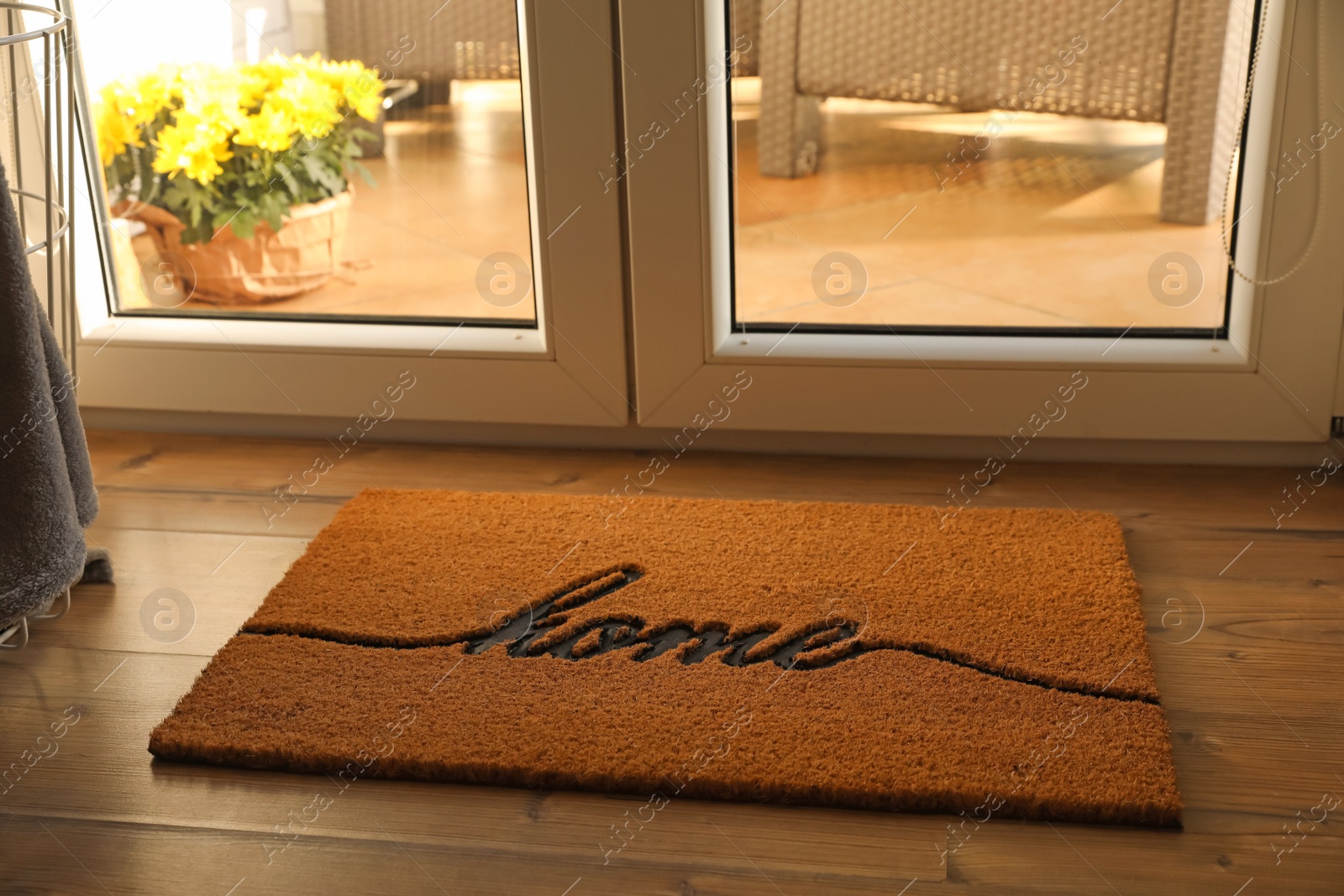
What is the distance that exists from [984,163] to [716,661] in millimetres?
747

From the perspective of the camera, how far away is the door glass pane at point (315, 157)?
1.61 m

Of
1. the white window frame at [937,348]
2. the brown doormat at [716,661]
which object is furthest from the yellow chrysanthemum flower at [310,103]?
the brown doormat at [716,661]

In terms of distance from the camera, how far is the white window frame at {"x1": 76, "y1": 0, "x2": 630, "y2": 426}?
1.55 m

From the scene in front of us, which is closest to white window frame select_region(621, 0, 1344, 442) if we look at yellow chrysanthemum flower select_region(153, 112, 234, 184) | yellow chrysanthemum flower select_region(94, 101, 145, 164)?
yellow chrysanthemum flower select_region(153, 112, 234, 184)

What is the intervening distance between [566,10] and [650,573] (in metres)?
0.69

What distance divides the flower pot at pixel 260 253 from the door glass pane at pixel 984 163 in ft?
1.97

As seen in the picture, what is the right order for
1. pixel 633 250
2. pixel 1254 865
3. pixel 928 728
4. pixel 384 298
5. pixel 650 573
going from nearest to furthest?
pixel 1254 865 → pixel 928 728 → pixel 650 573 → pixel 633 250 → pixel 384 298

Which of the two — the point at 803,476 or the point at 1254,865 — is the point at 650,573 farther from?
the point at 1254,865

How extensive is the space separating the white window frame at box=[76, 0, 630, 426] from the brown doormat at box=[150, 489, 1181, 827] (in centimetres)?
23

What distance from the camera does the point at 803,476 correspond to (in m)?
1.66

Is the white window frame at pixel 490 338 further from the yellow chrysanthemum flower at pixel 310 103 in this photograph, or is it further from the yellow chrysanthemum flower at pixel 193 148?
the yellow chrysanthemum flower at pixel 310 103

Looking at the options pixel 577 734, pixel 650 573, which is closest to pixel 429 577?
pixel 650 573

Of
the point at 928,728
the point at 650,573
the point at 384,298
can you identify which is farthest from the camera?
the point at 384,298

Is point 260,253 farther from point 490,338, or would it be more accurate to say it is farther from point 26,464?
point 26,464
